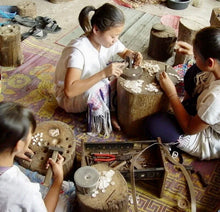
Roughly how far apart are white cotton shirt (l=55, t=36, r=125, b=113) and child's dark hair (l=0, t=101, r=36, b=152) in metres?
1.00

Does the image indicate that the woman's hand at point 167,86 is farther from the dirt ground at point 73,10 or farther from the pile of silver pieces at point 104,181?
the dirt ground at point 73,10

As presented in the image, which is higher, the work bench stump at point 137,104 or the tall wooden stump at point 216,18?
the tall wooden stump at point 216,18

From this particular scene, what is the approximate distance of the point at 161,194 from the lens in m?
2.17

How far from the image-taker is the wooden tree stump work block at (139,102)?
7.51 ft

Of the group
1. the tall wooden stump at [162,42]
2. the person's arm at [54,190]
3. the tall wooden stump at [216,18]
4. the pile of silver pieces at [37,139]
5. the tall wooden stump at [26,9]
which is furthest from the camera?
the tall wooden stump at [26,9]

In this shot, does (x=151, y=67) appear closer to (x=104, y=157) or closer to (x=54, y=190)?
(x=104, y=157)

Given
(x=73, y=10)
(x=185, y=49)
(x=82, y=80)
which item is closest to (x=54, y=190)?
(x=82, y=80)

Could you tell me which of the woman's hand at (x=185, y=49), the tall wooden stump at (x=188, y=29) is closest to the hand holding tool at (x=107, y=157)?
the woman's hand at (x=185, y=49)

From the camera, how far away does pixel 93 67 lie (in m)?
2.50

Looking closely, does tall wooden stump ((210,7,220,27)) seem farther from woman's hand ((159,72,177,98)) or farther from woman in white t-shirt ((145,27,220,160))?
woman's hand ((159,72,177,98))

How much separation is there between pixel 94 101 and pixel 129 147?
499 millimetres

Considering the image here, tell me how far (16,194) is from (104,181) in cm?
61

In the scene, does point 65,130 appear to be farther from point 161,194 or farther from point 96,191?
point 161,194

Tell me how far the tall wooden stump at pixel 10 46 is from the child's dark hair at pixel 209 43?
202 centimetres
